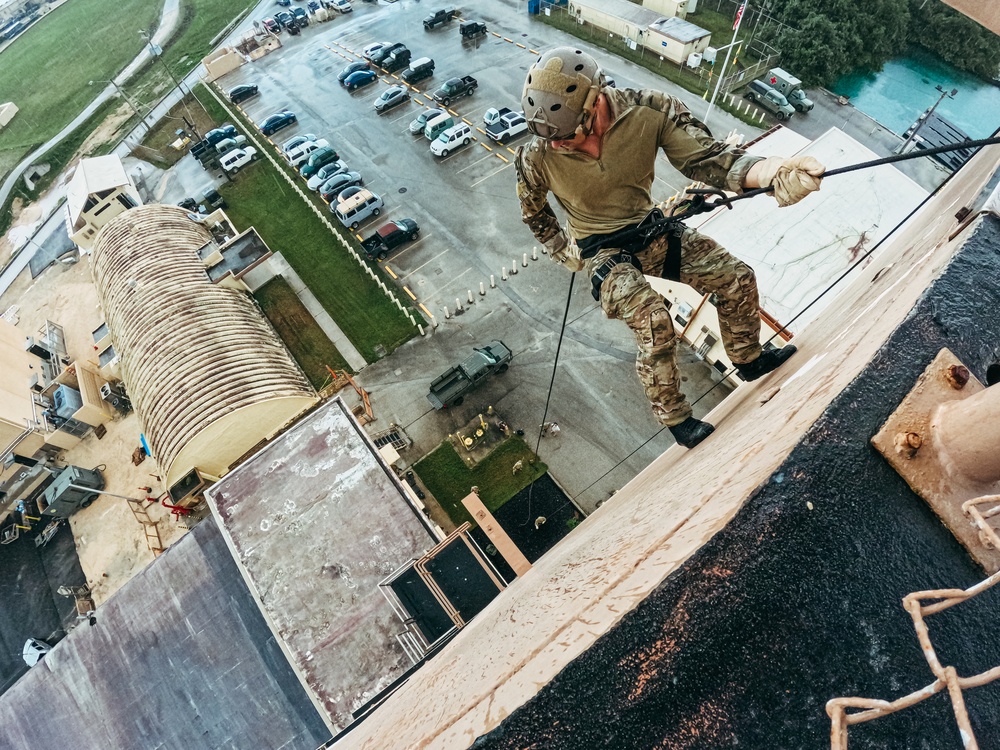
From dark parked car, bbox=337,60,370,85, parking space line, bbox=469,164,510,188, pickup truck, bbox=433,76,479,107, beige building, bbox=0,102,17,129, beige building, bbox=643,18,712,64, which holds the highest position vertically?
beige building, bbox=643,18,712,64

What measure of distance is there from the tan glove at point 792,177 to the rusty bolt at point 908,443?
255 centimetres

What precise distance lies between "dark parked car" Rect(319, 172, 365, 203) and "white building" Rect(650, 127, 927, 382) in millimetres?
17524

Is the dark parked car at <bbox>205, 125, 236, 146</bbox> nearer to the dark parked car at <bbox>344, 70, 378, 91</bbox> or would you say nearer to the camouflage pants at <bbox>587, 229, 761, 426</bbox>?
the dark parked car at <bbox>344, 70, 378, 91</bbox>

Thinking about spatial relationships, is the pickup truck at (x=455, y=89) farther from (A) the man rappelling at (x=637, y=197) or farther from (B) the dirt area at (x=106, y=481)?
(A) the man rappelling at (x=637, y=197)

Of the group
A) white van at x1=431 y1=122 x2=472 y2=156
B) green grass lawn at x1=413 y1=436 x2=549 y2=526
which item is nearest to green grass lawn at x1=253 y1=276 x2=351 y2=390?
green grass lawn at x1=413 y1=436 x2=549 y2=526

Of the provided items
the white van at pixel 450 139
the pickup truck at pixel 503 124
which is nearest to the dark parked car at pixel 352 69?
the white van at pixel 450 139

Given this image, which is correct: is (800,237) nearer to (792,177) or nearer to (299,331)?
(792,177)

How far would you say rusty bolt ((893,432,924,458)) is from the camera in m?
2.38

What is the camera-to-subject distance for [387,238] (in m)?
23.4

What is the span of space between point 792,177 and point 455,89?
1188 inches

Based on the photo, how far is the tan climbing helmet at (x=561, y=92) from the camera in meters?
5.18

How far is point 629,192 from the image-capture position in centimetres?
609

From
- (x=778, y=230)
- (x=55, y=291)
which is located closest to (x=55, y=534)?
(x=55, y=291)

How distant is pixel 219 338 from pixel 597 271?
56.7 ft
